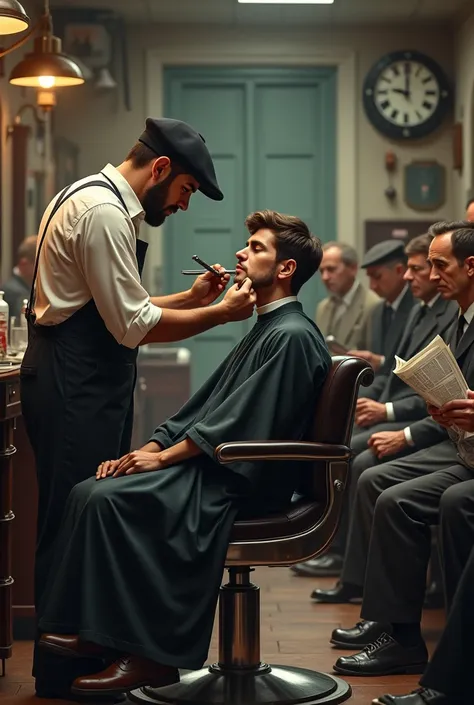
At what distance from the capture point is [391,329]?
194 inches

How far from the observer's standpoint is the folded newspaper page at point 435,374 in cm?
278

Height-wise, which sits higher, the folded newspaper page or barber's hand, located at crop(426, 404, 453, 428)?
the folded newspaper page

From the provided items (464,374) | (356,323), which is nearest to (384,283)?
(356,323)

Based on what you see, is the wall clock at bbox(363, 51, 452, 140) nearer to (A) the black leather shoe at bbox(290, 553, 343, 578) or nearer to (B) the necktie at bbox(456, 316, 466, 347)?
(A) the black leather shoe at bbox(290, 553, 343, 578)

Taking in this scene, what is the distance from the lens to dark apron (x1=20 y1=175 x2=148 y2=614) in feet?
9.48

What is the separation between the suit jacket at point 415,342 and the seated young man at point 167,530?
4.41 ft

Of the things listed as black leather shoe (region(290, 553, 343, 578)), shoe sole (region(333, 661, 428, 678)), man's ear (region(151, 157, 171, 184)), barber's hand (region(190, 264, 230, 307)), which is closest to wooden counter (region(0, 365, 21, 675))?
barber's hand (region(190, 264, 230, 307))

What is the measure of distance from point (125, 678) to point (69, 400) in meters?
0.72

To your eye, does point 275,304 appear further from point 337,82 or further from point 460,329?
point 337,82

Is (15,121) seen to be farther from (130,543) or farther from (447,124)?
(130,543)

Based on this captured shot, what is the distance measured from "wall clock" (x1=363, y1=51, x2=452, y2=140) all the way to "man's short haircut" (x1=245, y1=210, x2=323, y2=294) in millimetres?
4625

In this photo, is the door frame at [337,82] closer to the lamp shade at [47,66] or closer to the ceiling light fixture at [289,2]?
the ceiling light fixture at [289,2]

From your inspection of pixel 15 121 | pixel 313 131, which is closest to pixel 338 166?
pixel 313 131

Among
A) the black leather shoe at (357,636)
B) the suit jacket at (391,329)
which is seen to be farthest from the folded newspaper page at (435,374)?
the suit jacket at (391,329)
